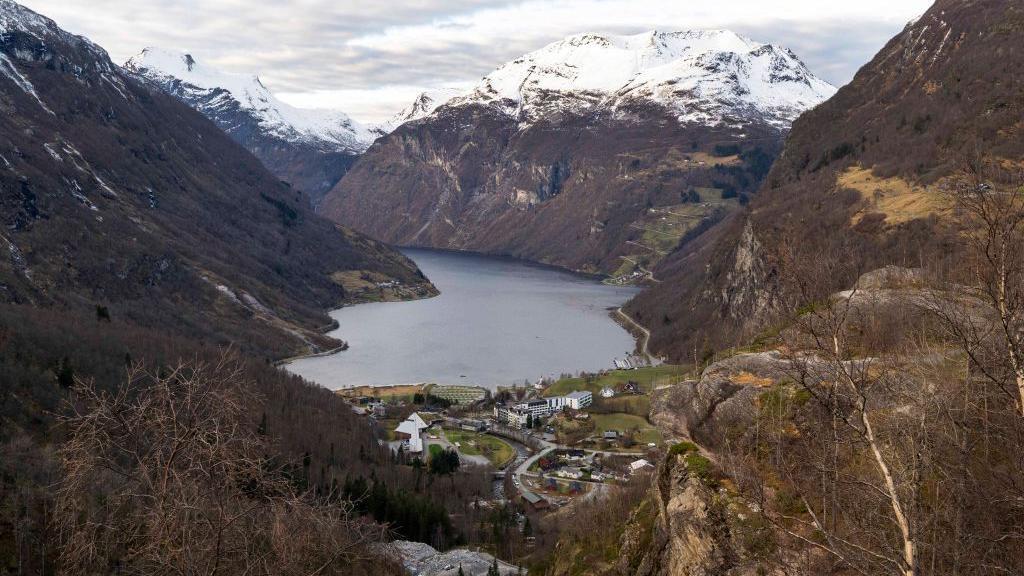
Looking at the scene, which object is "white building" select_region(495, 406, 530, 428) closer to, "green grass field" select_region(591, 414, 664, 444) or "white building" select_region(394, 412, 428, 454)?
"green grass field" select_region(591, 414, 664, 444)

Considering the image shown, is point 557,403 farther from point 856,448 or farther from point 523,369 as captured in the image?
point 856,448

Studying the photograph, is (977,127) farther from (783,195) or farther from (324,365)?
(324,365)

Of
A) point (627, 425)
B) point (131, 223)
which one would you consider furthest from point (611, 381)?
point (131, 223)

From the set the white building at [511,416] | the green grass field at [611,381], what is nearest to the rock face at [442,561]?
the white building at [511,416]

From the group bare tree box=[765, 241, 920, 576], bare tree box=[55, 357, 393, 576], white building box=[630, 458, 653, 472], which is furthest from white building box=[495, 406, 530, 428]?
bare tree box=[55, 357, 393, 576]

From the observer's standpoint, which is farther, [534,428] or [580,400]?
[580,400]

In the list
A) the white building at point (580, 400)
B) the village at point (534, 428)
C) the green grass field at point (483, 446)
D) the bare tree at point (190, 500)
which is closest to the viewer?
the bare tree at point (190, 500)

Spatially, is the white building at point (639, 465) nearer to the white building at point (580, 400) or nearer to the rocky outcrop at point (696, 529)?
the white building at point (580, 400)
